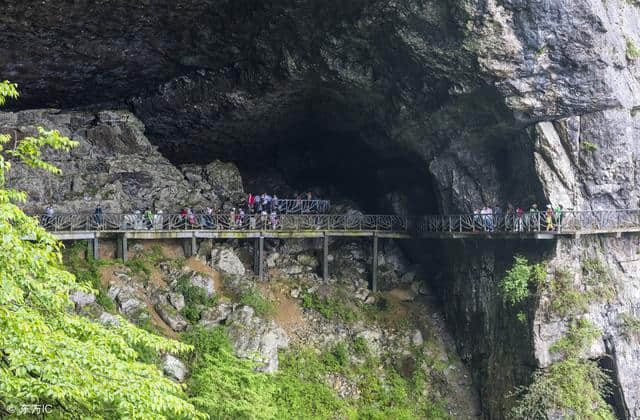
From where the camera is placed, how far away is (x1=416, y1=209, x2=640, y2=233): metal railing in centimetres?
1967

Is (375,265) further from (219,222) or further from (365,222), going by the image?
(219,222)

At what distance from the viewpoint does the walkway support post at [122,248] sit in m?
21.8

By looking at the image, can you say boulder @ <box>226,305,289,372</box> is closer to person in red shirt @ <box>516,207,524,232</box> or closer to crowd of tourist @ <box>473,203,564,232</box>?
crowd of tourist @ <box>473,203,564,232</box>

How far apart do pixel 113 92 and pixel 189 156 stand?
493cm

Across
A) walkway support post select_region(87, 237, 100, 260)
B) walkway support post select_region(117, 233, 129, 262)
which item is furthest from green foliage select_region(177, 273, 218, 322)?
walkway support post select_region(87, 237, 100, 260)

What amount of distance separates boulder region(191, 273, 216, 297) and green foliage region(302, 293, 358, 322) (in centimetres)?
368

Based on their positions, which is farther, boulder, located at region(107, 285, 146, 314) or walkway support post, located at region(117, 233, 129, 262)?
walkway support post, located at region(117, 233, 129, 262)

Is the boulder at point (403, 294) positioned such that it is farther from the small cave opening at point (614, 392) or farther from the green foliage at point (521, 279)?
the small cave opening at point (614, 392)

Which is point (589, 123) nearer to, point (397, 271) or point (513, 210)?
point (513, 210)

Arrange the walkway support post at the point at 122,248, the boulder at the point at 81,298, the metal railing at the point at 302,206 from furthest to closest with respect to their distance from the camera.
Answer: the metal railing at the point at 302,206 < the walkway support post at the point at 122,248 < the boulder at the point at 81,298

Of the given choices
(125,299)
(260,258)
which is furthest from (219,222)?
(125,299)

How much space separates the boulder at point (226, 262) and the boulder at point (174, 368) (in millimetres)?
5398

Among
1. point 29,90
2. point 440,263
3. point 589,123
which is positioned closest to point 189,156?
point 29,90

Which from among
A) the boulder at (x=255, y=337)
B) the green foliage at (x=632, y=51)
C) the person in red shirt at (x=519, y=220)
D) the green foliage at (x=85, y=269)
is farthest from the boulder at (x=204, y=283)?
the green foliage at (x=632, y=51)
